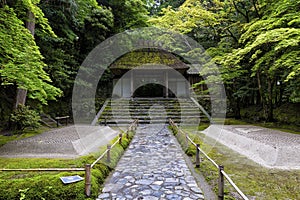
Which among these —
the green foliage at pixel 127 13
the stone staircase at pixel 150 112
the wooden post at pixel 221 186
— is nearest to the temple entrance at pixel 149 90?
the stone staircase at pixel 150 112

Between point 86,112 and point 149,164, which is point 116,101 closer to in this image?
point 86,112

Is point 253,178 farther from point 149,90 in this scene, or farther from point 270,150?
point 149,90

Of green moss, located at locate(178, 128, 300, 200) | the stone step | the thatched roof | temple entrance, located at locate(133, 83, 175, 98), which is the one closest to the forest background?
the stone step

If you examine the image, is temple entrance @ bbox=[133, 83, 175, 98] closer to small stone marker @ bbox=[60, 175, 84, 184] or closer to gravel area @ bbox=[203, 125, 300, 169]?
gravel area @ bbox=[203, 125, 300, 169]

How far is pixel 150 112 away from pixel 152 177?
33.2 feet

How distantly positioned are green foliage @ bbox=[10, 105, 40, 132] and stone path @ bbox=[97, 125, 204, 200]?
196 inches

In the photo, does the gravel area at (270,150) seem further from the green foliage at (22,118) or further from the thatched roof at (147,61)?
the thatched roof at (147,61)

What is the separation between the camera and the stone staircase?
43.1 ft

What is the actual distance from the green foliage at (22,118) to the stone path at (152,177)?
16.4 feet

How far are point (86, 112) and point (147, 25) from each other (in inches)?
402

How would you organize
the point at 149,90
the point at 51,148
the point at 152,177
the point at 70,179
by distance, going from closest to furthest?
the point at 70,179 < the point at 152,177 < the point at 51,148 < the point at 149,90

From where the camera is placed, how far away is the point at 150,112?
1470cm

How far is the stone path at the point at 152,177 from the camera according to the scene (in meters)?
3.79

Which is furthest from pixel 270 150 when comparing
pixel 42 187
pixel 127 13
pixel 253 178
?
pixel 127 13
